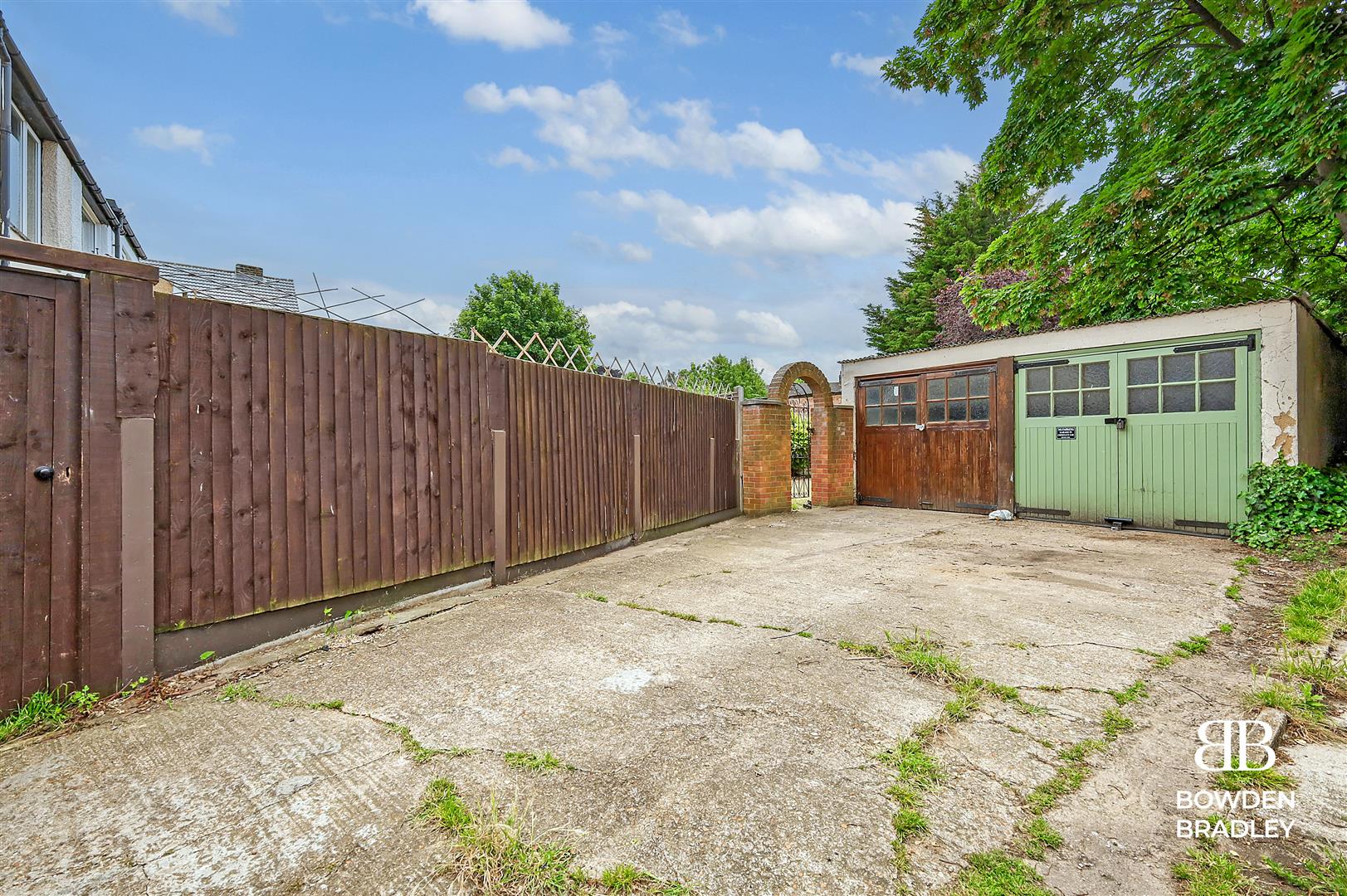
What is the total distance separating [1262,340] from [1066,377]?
1.90m

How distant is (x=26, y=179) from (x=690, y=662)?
7.57 meters

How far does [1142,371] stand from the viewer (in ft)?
23.1

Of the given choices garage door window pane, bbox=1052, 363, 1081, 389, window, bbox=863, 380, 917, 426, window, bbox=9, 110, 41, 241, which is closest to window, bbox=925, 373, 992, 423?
window, bbox=863, 380, 917, 426

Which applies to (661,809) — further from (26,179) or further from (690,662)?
(26,179)

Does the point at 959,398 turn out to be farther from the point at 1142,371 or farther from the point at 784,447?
the point at 784,447

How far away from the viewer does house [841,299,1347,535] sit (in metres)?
6.23

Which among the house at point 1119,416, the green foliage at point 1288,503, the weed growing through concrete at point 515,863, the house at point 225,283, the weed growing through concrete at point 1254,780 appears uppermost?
the house at point 225,283

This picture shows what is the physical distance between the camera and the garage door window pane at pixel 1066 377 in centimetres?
759

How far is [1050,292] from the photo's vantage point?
23.1 ft

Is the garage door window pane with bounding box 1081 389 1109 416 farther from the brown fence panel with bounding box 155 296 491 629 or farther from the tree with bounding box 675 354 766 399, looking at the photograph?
the tree with bounding box 675 354 766 399

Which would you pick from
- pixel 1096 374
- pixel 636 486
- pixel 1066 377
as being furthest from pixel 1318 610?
pixel 636 486

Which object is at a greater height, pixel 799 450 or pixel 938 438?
pixel 938 438

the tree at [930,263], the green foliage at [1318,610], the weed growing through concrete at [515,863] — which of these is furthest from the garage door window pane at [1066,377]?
the tree at [930,263]

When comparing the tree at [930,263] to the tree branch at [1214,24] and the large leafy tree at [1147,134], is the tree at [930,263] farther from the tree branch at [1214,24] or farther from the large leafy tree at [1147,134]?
the tree branch at [1214,24]
